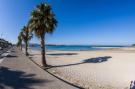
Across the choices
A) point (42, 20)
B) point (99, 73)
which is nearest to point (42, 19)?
point (42, 20)

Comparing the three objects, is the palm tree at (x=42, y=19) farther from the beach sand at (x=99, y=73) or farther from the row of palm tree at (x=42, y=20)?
the beach sand at (x=99, y=73)

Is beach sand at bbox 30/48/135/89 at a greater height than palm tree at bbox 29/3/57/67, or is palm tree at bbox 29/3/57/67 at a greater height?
palm tree at bbox 29/3/57/67

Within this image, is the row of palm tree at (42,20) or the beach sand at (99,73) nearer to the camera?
the beach sand at (99,73)

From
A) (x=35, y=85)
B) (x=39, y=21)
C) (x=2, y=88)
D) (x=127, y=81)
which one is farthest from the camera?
(x=39, y=21)

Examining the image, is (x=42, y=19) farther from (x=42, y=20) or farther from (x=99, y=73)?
(x=99, y=73)

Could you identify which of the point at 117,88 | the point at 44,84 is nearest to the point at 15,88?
the point at 44,84

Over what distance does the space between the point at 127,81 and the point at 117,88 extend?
8.54ft

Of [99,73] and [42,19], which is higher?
[42,19]

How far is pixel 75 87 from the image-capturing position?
1119cm

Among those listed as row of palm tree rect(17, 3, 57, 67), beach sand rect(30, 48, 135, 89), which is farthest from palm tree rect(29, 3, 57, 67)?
beach sand rect(30, 48, 135, 89)

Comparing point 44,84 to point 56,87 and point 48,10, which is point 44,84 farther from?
point 48,10

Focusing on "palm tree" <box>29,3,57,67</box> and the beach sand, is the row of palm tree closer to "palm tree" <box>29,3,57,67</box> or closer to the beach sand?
"palm tree" <box>29,3,57,67</box>

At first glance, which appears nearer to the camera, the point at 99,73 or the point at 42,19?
the point at 99,73

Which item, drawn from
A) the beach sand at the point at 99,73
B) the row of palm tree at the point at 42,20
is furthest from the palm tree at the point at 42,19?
the beach sand at the point at 99,73
